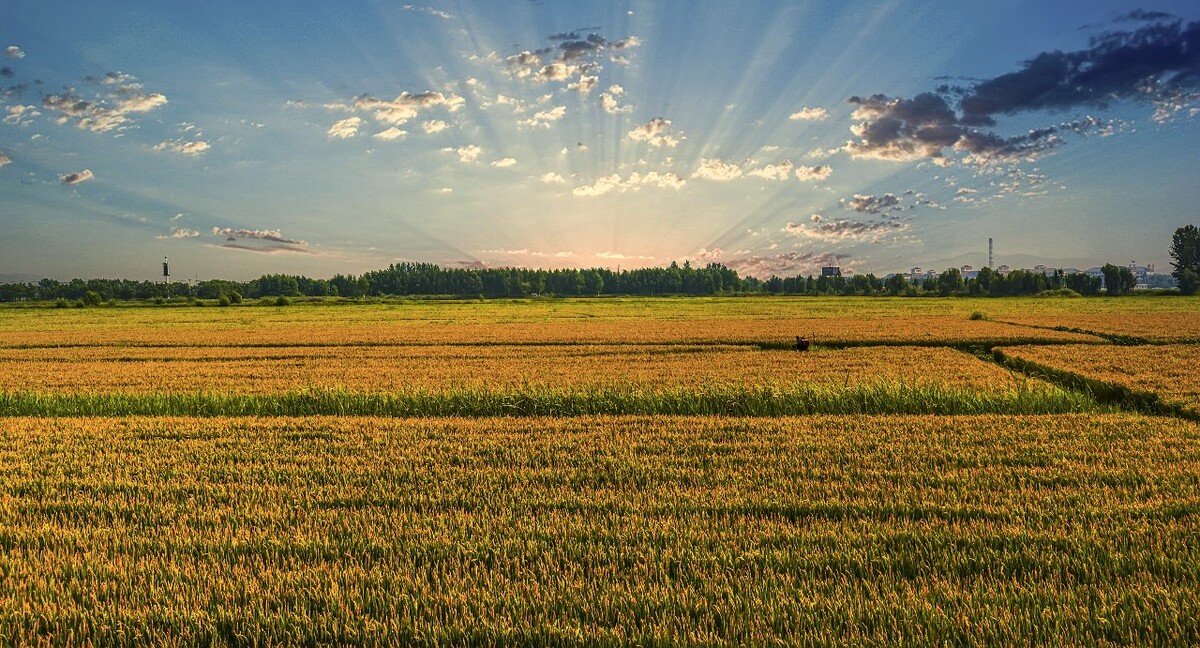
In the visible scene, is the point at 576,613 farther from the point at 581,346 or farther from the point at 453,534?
the point at 581,346

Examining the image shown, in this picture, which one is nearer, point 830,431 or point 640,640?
point 640,640

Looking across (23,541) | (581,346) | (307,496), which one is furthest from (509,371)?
(23,541)

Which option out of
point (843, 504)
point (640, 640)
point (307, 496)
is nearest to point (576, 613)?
point (640, 640)

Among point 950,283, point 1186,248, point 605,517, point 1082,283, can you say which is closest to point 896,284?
point 950,283

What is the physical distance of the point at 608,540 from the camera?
6.69 m

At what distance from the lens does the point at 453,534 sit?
689 cm

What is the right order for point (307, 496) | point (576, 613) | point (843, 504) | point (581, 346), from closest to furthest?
point (576, 613) < point (843, 504) < point (307, 496) < point (581, 346)

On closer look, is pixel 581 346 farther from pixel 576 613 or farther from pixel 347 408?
pixel 576 613

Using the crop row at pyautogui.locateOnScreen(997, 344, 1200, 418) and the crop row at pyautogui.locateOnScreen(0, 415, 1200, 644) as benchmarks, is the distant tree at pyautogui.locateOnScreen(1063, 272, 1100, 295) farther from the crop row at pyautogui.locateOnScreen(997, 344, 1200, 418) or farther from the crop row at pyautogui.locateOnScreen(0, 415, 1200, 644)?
the crop row at pyautogui.locateOnScreen(0, 415, 1200, 644)

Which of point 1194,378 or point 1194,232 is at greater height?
point 1194,232

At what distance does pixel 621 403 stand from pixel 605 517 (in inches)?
362

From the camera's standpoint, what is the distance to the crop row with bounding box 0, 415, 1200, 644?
5031 millimetres

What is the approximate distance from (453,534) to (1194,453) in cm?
1268

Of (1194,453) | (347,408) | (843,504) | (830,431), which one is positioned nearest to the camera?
(843,504)
